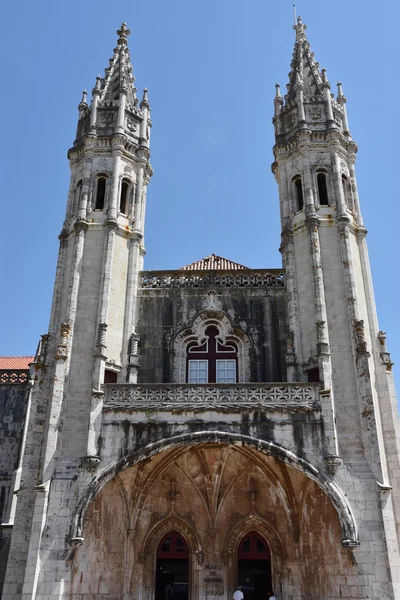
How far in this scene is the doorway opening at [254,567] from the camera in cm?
1788

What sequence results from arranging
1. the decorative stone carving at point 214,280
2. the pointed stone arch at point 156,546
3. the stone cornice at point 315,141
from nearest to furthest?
the pointed stone arch at point 156,546, the decorative stone carving at point 214,280, the stone cornice at point 315,141

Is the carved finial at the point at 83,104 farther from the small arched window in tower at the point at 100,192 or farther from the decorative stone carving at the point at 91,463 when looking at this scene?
the decorative stone carving at the point at 91,463

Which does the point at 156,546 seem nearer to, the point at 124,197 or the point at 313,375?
the point at 313,375

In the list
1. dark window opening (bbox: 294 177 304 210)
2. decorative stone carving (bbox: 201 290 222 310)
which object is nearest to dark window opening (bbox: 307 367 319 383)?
decorative stone carving (bbox: 201 290 222 310)

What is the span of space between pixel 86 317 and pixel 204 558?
840 cm

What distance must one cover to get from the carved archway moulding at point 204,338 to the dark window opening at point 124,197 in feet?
17.2

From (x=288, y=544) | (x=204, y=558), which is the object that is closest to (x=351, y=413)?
(x=288, y=544)

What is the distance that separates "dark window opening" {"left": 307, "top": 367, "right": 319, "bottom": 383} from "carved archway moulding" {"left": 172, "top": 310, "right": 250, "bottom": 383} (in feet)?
6.61

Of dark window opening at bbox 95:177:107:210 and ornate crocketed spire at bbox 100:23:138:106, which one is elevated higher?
ornate crocketed spire at bbox 100:23:138:106

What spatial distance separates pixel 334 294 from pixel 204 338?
4666 mm

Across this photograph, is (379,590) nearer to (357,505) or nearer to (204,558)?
(357,505)

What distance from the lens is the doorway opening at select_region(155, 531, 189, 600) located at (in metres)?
17.9

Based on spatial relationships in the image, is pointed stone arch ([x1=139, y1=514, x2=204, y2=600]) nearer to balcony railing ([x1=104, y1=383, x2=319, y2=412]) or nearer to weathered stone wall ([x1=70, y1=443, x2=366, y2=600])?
weathered stone wall ([x1=70, y1=443, x2=366, y2=600])

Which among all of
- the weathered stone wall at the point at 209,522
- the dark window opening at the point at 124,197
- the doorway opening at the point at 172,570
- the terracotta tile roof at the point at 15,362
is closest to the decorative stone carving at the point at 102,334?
the weathered stone wall at the point at 209,522
